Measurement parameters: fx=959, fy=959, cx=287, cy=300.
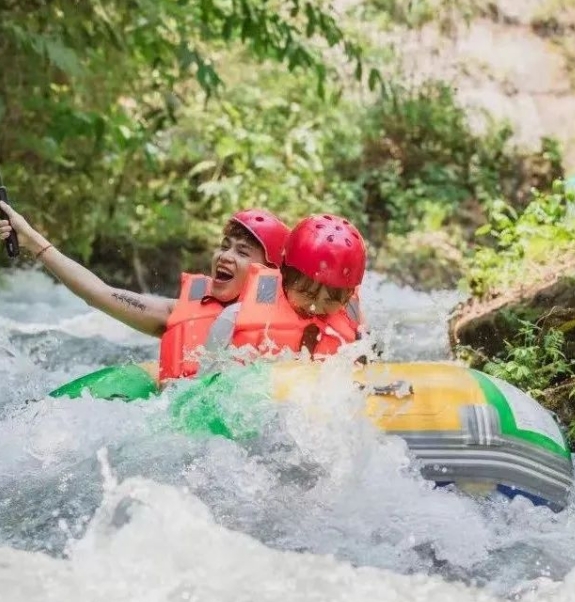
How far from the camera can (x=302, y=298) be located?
3592 mm

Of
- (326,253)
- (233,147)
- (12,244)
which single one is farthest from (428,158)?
(12,244)

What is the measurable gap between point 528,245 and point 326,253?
2040 millimetres

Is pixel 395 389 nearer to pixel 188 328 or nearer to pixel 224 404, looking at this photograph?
pixel 224 404

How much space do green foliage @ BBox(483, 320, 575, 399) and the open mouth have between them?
124 centimetres

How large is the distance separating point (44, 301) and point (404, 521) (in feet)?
19.1

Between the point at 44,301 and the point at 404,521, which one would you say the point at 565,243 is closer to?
the point at 404,521

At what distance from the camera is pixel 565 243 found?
16.3 ft

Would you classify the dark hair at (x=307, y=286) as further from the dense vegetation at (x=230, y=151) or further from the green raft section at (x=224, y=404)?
the dense vegetation at (x=230, y=151)

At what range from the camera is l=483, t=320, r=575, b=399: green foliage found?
4.11 metres

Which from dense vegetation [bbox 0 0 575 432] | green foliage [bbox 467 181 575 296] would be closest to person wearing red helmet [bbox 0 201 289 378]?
green foliage [bbox 467 181 575 296]

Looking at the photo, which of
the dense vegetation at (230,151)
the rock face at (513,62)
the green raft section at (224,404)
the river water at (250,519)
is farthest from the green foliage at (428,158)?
the river water at (250,519)

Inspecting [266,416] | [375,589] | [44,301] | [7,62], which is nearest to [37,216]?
[44,301]

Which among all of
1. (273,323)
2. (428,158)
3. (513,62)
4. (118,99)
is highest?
(273,323)


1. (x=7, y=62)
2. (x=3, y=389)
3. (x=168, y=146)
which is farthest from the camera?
(x=168, y=146)
